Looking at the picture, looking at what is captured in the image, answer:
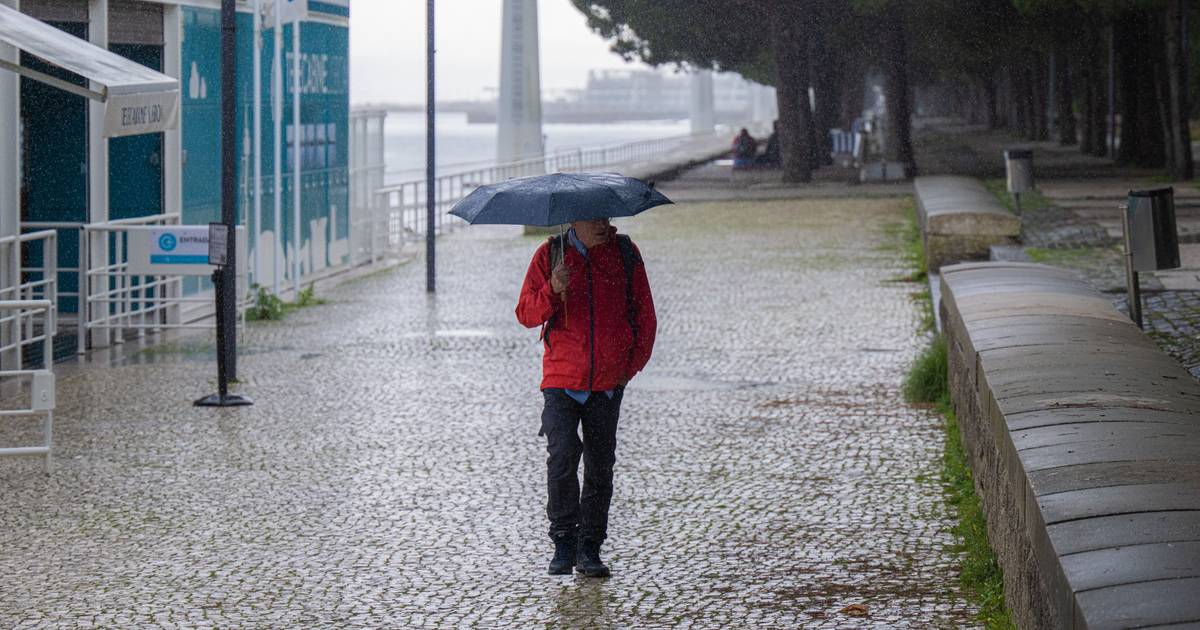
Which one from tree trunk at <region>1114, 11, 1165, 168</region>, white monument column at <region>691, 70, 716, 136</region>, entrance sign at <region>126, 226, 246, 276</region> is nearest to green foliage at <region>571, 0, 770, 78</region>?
tree trunk at <region>1114, 11, 1165, 168</region>

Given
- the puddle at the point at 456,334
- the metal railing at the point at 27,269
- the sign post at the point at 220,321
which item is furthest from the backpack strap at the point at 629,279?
the puddle at the point at 456,334

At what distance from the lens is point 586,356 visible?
5836 millimetres

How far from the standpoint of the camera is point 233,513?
7.00 meters

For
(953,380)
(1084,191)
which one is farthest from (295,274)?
(1084,191)

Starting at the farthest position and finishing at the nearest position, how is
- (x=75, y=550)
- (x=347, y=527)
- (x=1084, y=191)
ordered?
(x=1084, y=191) < (x=347, y=527) < (x=75, y=550)

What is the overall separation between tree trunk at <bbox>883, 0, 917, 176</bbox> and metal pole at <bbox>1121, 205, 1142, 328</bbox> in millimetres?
26121

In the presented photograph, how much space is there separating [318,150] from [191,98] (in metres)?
3.74

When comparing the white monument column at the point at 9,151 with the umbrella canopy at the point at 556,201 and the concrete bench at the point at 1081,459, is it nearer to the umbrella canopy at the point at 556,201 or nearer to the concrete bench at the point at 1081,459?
the umbrella canopy at the point at 556,201

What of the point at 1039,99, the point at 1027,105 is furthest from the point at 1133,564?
the point at 1027,105

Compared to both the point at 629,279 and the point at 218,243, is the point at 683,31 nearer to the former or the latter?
the point at 218,243

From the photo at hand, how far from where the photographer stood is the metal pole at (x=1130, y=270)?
9180 mm

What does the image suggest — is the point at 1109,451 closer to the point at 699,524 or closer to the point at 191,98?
the point at 699,524

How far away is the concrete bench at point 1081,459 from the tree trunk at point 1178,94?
66.4 ft

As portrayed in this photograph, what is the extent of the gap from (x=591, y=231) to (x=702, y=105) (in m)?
82.0
